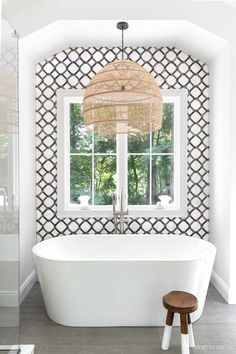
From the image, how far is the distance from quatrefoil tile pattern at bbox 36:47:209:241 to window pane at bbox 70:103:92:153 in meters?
0.25

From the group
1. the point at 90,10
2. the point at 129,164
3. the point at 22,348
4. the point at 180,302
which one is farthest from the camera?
the point at 129,164

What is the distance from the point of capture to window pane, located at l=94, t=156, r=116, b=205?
4.09 metres

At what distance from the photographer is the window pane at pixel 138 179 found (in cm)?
409

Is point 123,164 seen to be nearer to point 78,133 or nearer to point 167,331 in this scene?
point 78,133

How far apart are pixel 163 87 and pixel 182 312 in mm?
2692

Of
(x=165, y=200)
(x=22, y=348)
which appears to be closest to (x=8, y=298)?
(x=22, y=348)

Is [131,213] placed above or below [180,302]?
above

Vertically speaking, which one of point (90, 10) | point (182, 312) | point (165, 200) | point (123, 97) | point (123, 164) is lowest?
point (182, 312)

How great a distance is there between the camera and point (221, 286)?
3525mm

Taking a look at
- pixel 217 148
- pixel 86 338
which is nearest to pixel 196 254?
pixel 217 148

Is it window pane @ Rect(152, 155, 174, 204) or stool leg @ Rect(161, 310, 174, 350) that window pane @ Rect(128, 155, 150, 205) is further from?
stool leg @ Rect(161, 310, 174, 350)

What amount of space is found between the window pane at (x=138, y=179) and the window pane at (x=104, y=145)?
276 millimetres

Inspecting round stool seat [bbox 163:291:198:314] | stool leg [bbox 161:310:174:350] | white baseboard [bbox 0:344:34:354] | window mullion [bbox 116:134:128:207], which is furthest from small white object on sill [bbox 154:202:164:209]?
white baseboard [bbox 0:344:34:354]

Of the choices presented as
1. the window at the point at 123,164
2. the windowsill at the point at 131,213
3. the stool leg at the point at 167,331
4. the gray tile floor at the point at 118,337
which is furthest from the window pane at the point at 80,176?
the stool leg at the point at 167,331
